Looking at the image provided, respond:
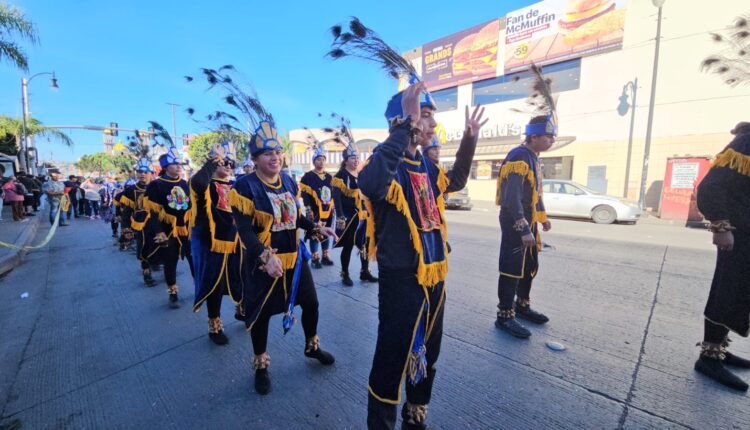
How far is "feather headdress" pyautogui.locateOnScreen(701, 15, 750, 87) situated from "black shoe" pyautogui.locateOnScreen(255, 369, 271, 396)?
512 centimetres

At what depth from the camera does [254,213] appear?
2.72 meters

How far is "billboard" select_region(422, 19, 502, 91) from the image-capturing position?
2133 centimetres

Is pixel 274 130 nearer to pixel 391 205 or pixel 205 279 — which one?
pixel 391 205

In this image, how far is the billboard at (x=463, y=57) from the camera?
2133 centimetres

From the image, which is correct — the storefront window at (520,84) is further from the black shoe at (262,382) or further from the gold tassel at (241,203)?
the black shoe at (262,382)

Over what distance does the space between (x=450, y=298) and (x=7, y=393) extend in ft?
14.4

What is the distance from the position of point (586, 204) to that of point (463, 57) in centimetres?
1467

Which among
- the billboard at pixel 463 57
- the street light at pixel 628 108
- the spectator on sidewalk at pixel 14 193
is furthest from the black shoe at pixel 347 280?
the billboard at pixel 463 57

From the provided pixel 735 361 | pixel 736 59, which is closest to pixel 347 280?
pixel 735 361

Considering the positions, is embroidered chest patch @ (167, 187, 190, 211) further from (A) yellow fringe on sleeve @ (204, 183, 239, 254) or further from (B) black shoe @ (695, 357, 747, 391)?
(B) black shoe @ (695, 357, 747, 391)

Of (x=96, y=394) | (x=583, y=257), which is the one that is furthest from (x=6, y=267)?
(x=583, y=257)

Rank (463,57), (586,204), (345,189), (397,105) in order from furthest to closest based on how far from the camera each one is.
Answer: (463,57) < (586,204) < (345,189) < (397,105)

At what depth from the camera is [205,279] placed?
365 centimetres

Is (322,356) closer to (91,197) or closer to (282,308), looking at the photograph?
(282,308)
